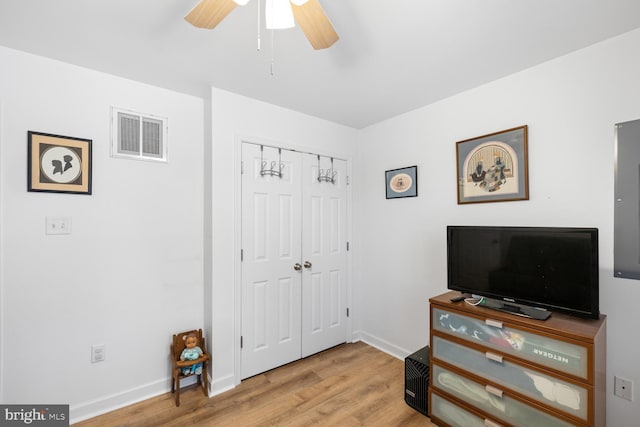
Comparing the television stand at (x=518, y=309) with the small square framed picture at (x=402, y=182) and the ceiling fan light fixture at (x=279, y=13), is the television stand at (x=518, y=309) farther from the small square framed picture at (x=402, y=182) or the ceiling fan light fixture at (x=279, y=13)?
the ceiling fan light fixture at (x=279, y=13)

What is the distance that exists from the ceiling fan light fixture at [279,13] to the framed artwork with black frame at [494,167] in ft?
5.83

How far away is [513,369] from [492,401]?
0.86ft

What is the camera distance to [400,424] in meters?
1.98

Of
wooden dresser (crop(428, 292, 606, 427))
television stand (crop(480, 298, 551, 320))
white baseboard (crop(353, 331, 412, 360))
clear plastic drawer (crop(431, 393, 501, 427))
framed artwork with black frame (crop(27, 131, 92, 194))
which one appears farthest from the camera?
white baseboard (crop(353, 331, 412, 360))

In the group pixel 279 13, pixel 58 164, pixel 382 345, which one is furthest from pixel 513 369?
pixel 58 164

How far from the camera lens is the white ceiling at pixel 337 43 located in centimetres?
146

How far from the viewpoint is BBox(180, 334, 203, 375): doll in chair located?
88.4 inches

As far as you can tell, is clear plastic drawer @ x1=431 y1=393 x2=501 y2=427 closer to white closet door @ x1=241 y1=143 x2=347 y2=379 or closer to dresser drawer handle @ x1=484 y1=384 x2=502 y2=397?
dresser drawer handle @ x1=484 y1=384 x2=502 y2=397

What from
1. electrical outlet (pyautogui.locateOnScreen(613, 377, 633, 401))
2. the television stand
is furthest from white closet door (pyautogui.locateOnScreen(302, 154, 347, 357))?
electrical outlet (pyautogui.locateOnScreen(613, 377, 633, 401))

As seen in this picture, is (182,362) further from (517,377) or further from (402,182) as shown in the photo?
(402,182)

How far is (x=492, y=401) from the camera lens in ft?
5.63

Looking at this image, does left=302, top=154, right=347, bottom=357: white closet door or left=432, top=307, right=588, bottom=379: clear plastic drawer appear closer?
left=432, top=307, right=588, bottom=379: clear plastic drawer

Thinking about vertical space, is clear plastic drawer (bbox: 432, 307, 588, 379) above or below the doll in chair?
above


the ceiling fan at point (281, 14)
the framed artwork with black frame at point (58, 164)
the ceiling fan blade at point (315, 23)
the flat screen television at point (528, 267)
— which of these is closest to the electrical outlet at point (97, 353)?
the framed artwork with black frame at point (58, 164)
